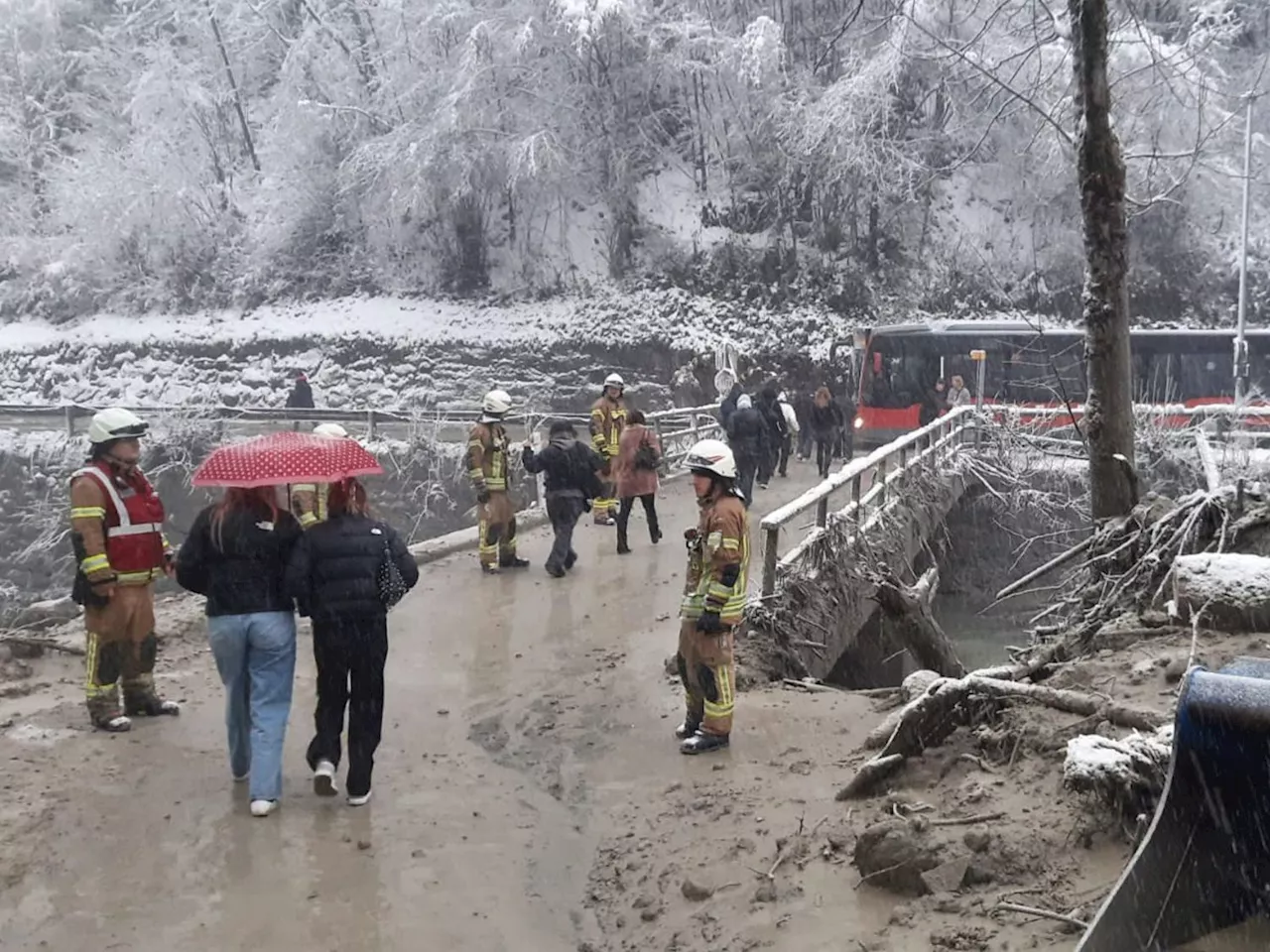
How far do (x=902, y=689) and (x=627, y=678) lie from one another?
77.5 inches

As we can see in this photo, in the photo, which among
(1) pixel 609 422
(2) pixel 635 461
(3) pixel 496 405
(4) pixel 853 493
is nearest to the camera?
(3) pixel 496 405

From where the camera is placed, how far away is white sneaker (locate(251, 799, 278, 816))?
5141 millimetres

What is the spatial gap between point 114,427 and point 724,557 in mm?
3374

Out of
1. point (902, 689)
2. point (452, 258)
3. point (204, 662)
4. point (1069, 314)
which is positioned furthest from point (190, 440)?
point (1069, 314)

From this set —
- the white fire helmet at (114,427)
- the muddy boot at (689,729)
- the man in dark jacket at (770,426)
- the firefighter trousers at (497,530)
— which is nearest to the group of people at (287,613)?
the white fire helmet at (114,427)

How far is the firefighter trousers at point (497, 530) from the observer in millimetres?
10383

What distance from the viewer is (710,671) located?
600cm

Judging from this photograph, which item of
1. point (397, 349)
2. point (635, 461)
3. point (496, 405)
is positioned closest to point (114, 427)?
point (496, 405)

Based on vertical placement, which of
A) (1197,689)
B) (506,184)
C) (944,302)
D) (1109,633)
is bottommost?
(1109,633)

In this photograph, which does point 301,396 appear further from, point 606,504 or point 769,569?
point 769,569

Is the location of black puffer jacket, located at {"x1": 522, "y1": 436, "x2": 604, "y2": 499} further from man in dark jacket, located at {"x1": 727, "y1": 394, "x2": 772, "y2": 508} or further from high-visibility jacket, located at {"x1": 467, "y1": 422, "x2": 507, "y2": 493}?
man in dark jacket, located at {"x1": 727, "y1": 394, "x2": 772, "y2": 508}

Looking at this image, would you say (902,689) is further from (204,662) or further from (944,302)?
(944,302)

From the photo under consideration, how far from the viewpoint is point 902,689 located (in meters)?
6.45

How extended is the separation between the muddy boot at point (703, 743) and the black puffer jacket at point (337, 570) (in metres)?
1.93
